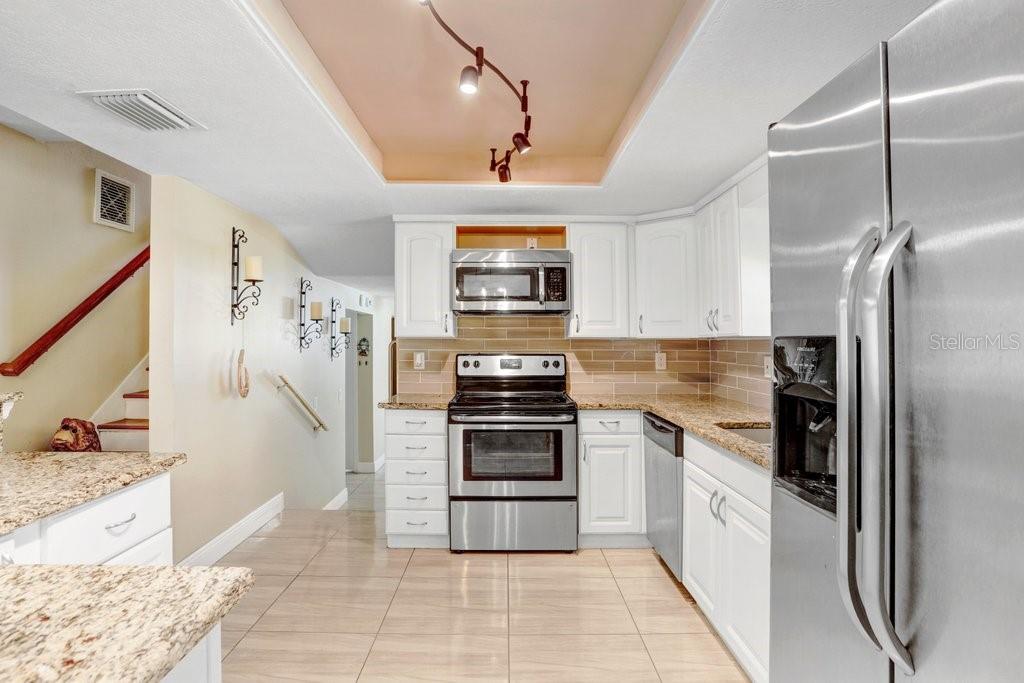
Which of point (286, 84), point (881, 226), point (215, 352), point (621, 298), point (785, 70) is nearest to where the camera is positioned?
point (881, 226)

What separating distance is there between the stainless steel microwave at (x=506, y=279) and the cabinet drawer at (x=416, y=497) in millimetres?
1163

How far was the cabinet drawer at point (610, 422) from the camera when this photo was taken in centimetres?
324

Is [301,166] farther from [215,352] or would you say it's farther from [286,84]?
[215,352]

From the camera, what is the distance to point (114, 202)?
340 centimetres

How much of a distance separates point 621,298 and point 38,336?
3452 millimetres

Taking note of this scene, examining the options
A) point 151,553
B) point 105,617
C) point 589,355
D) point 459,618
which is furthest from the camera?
point 589,355

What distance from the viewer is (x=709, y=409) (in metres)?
2.97

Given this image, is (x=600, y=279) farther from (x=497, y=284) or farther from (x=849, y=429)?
(x=849, y=429)

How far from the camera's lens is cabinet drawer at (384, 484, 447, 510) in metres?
3.25

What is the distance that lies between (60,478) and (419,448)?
196 cm

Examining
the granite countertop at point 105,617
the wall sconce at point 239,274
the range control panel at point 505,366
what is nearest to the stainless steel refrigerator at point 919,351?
the granite countertop at point 105,617

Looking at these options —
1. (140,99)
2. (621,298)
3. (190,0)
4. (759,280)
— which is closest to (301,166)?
(140,99)

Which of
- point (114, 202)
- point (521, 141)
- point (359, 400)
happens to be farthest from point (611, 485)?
point (359, 400)

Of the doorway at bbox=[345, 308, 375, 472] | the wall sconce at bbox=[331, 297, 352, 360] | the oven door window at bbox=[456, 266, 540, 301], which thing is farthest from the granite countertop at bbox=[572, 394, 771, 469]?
the doorway at bbox=[345, 308, 375, 472]
